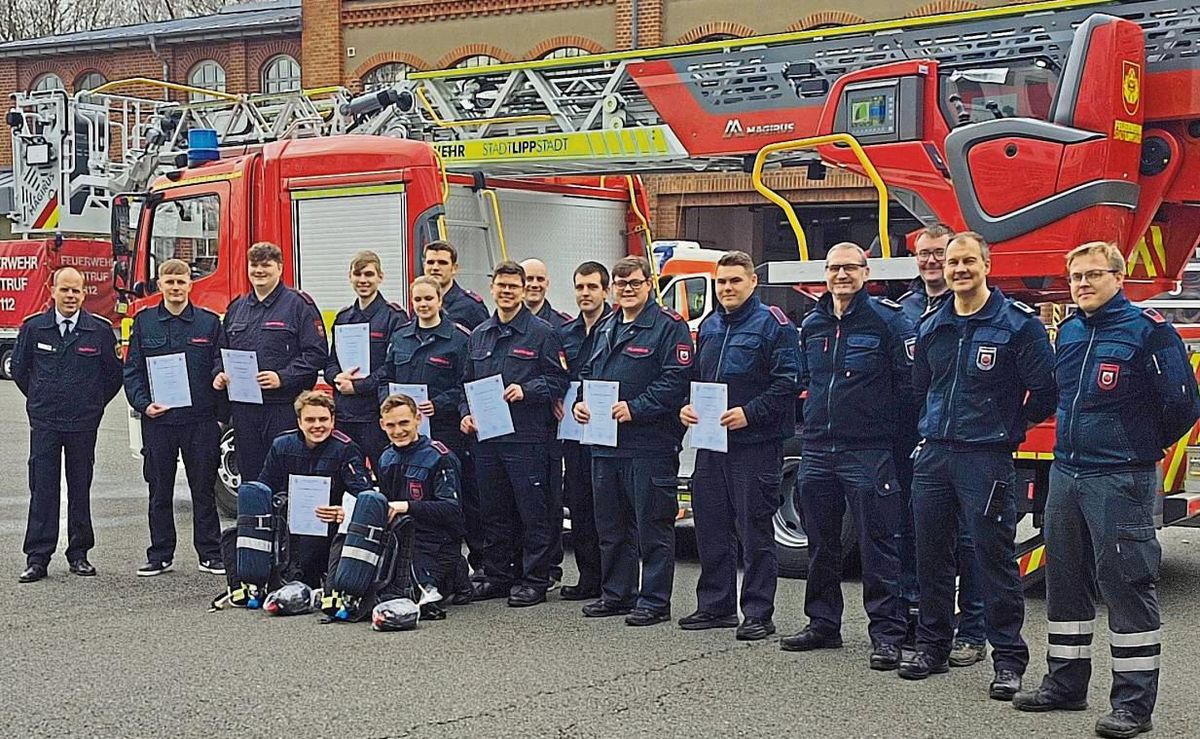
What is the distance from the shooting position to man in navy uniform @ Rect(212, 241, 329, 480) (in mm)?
8820

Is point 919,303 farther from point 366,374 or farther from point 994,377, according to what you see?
point 366,374

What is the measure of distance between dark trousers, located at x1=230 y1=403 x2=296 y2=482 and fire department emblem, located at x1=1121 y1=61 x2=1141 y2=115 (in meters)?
4.85

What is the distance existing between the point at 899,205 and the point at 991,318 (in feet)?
9.55

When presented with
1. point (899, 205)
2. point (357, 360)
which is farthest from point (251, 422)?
point (899, 205)

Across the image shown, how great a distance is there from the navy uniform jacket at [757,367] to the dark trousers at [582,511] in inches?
43.9

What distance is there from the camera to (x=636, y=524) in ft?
25.8

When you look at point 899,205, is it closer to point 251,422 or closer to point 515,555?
point 515,555

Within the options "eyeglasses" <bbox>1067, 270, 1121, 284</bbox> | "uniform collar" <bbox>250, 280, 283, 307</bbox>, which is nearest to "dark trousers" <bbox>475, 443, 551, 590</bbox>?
"uniform collar" <bbox>250, 280, 283, 307</bbox>

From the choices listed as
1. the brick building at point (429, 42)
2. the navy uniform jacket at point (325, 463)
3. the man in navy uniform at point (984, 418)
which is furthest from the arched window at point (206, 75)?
the man in navy uniform at point (984, 418)

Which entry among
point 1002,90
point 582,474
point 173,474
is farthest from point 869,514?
point 173,474

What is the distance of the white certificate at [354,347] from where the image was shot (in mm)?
8828

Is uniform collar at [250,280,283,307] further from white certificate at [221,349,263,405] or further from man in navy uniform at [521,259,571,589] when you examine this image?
man in navy uniform at [521,259,571,589]

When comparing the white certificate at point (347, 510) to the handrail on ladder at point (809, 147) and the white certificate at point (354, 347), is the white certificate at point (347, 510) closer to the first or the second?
the white certificate at point (354, 347)

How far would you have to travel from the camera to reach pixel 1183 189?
27.4 feet
